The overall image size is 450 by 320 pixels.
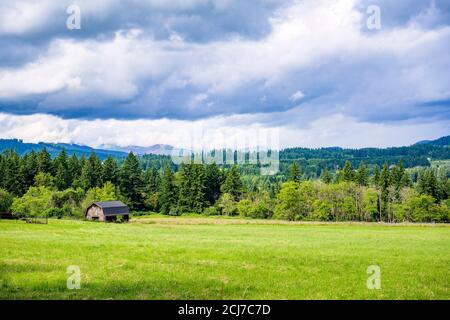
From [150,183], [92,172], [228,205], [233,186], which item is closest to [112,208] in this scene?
[92,172]

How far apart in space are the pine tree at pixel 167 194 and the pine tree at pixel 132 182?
7.86m

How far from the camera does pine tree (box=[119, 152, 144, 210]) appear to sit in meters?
143

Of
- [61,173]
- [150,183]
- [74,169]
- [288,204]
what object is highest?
[74,169]

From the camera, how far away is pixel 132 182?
145500 mm

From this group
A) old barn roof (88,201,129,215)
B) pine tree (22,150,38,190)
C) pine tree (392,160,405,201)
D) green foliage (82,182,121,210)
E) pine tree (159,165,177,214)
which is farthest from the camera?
pine tree (159,165,177,214)

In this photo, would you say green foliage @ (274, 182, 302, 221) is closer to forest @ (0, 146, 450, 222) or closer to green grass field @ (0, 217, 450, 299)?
forest @ (0, 146, 450, 222)

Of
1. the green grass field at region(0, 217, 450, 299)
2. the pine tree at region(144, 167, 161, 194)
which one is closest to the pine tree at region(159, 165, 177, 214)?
the pine tree at region(144, 167, 161, 194)

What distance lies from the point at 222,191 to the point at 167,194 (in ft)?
60.8

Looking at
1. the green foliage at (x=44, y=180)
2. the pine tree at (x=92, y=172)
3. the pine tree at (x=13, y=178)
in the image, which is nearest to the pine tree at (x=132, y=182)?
the pine tree at (x=92, y=172)

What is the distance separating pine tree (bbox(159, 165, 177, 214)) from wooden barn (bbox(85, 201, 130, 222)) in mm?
41833

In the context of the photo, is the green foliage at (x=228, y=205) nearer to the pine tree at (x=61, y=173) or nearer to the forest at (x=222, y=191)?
the forest at (x=222, y=191)

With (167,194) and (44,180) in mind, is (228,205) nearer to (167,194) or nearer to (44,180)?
(167,194)

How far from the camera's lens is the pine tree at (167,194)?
145562mm
